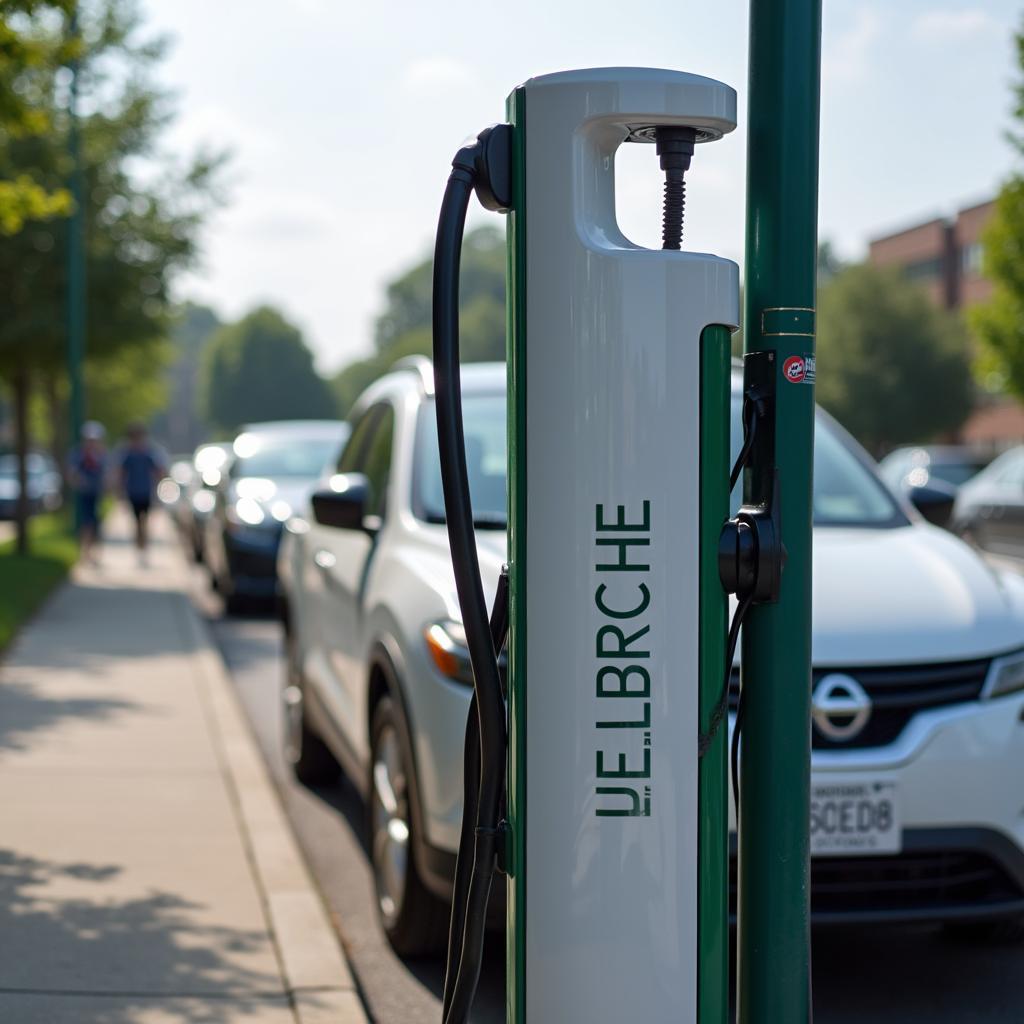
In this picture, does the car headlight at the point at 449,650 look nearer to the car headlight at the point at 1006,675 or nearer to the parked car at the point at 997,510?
the car headlight at the point at 1006,675

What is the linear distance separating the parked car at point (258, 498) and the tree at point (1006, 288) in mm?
16268

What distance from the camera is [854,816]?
3.73 metres

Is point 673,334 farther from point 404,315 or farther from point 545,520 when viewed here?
point 404,315

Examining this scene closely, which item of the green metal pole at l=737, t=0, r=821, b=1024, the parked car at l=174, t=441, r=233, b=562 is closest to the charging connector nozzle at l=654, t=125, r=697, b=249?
the green metal pole at l=737, t=0, r=821, b=1024

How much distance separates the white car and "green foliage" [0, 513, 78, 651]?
6.32m

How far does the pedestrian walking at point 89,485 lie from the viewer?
19000mm

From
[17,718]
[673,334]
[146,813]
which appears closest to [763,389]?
[673,334]

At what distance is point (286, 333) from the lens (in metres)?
112

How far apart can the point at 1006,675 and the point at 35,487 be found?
40.5 meters

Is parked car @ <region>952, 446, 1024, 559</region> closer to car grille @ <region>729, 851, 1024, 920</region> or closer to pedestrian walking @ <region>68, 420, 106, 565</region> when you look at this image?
pedestrian walking @ <region>68, 420, 106, 565</region>

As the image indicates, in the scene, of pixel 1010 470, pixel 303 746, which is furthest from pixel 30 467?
pixel 303 746

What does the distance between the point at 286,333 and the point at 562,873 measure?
111334mm

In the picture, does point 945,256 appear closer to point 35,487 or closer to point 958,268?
point 958,268

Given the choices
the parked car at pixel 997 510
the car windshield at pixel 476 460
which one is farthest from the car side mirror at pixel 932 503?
the parked car at pixel 997 510
